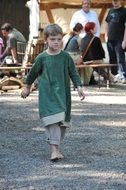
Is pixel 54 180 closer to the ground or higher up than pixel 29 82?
closer to the ground

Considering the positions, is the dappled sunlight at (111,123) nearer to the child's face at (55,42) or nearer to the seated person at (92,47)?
the child's face at (55,42)

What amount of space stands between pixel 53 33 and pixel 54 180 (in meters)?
1.65

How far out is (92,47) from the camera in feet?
44.3

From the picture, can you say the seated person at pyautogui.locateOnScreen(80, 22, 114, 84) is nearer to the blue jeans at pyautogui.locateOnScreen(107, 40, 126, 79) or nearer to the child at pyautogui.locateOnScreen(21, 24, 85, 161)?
the blue jeans at pyautogui.locateOnScreen(107, 40, 126, 79)

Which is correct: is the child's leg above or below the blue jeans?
below

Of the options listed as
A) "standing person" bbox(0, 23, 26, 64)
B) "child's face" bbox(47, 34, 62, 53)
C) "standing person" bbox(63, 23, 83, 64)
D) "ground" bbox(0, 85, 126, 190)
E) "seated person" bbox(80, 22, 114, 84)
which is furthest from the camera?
"standing person" bbox(0, 23, 26, 64)

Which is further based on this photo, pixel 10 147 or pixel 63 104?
pixel 10 147

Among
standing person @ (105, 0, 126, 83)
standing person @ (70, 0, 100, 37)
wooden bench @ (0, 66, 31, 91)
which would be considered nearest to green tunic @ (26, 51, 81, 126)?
wooden bench @ (0, 66, 31, 91)

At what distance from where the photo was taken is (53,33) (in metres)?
6.88

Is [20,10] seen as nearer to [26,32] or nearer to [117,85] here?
[26,32]

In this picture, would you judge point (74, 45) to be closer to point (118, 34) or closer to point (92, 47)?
point (92, 47)

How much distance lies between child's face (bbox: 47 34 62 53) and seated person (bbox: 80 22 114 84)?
6.49m

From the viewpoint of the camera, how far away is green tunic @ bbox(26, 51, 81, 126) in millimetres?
6934

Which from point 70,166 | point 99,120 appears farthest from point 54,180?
point 99,120
